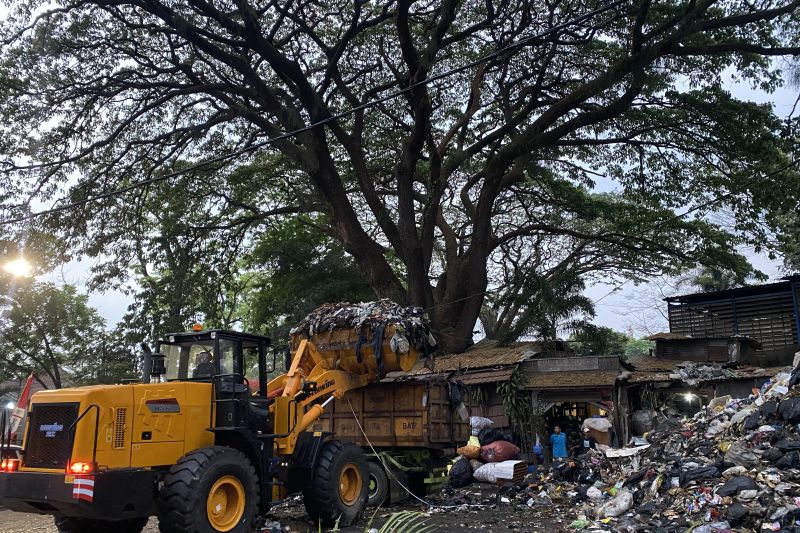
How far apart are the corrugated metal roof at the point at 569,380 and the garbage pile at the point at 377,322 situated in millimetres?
7307

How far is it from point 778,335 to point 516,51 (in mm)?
13545

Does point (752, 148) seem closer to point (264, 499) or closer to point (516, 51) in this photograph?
point (516, 51)

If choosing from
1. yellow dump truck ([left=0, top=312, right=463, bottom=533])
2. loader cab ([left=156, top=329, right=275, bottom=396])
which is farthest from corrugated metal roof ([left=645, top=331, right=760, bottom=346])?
loader cab ([left=156, top=329, right=275, bottom=396])

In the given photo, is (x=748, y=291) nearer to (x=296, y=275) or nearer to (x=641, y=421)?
(x=641, y=421)

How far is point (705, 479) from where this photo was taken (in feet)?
28.4

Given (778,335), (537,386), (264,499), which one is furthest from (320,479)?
(778,335)

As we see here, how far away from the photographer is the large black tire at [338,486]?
889 cm

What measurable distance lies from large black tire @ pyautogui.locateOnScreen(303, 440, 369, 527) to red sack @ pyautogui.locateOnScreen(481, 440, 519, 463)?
228 inches

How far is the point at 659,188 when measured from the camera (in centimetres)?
2034

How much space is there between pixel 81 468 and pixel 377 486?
515 centimetres

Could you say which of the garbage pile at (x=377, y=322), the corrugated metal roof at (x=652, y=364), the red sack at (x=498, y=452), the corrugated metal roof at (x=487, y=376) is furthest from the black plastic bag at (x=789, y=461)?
the corrugated metal roof at (x=652, y=364)

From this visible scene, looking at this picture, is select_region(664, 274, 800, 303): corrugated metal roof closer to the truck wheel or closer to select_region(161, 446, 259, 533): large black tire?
the truck wheel

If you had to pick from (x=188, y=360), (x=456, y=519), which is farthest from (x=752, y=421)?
(x=188, y=360)

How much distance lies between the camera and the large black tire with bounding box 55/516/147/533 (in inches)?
304
